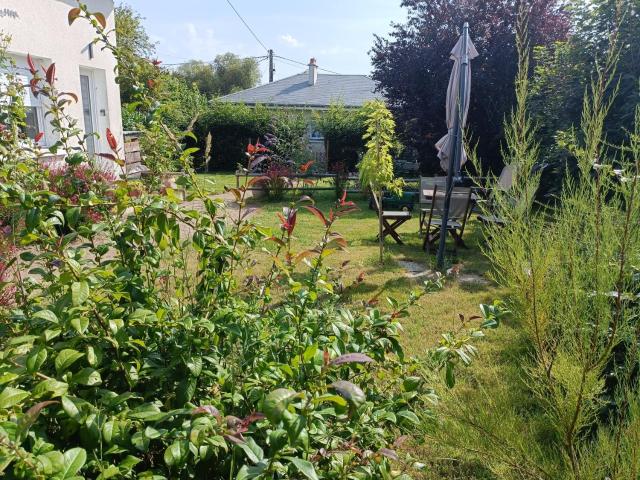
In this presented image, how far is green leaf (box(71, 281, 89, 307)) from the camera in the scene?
1.13 metres

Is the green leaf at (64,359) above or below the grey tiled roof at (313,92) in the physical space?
below

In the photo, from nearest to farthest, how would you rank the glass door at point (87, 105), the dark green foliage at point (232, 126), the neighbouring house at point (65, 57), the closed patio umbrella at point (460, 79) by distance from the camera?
the closed patio umbrella at point (460, 79) < the neighbouring house at point (65, 57) < the glass door at point (87, 105) < the dark green foliage at point (232, 126)

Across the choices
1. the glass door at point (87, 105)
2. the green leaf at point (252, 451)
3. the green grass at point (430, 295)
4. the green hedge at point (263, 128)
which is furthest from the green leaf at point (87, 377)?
the green hedge at point (263, 128)

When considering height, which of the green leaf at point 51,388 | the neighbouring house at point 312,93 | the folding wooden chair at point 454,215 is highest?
the neighbouring house at point 312,93

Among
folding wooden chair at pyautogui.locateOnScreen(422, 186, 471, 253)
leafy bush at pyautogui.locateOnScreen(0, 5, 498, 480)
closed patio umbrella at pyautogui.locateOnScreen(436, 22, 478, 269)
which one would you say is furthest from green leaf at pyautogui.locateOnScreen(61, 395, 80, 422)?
folding wooden chair at pyautogui.locateOnScreen(422, 186, 471, 253)

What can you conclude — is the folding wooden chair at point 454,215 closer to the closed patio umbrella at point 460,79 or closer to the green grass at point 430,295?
the green grass at point 430,295

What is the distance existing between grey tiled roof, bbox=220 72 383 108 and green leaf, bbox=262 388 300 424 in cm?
2286

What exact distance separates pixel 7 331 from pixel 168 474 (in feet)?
2.44

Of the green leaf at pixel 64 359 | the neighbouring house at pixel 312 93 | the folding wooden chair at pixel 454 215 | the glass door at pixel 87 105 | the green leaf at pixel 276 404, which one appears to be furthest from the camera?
the neighbouring house at pixel 312 93

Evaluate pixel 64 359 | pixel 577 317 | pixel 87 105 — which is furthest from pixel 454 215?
pixel 87 105

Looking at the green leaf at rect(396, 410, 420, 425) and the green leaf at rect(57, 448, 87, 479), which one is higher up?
the green leaf at rect(57, 448, 87, 479)

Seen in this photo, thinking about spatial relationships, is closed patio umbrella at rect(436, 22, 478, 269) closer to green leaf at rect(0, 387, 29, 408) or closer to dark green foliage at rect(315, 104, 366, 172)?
green leaf at rect(0, 387, 29, 408)

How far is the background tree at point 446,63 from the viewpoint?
41.3 ft

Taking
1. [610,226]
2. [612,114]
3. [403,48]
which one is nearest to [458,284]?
[612,114]
